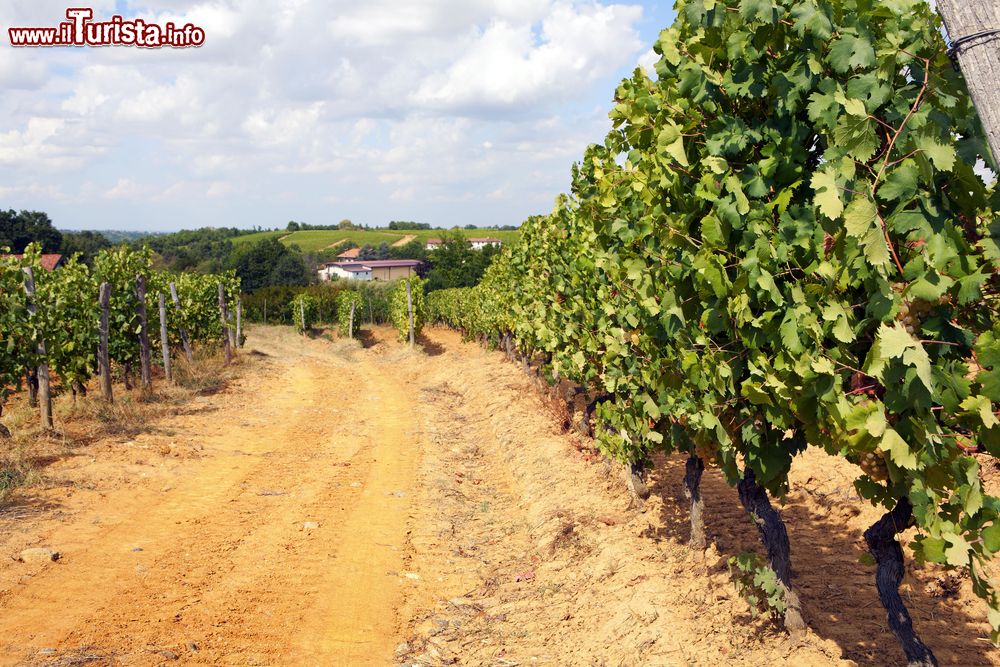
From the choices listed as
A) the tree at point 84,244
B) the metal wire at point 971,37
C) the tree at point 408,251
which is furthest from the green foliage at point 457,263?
the metal wire at point 971,37

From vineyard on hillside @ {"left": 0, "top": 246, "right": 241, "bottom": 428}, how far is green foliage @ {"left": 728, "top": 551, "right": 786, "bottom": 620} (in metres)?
11.6

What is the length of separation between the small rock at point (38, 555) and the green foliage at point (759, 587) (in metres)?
7.24

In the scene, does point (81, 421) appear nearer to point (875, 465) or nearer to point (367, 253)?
point (875, 465)

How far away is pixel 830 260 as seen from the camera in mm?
3711

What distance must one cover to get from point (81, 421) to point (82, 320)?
359 centimetres

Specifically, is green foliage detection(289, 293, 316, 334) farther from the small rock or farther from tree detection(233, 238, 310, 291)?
tree detection(233, 238, 310, 291)

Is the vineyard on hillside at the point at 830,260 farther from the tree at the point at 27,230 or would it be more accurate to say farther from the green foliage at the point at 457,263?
the tree at the point at 27,230

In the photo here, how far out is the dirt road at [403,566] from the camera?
5605mm

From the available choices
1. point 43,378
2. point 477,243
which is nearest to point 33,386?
point 43,378

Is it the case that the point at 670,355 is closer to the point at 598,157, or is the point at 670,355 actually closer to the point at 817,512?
the point at 817,512

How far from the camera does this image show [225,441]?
13.7 m

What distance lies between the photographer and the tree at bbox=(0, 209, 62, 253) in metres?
64.4

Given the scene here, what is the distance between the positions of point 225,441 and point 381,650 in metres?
8.73

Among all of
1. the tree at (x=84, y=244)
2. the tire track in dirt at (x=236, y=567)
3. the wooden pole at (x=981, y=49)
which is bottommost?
the tire track in dirt at (x=236, y=567)
